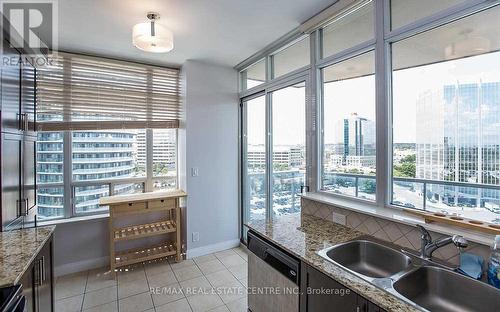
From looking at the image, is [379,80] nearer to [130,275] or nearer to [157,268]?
[157,268]

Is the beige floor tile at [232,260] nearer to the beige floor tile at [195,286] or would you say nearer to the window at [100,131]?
the beige floor tile at [195,286]

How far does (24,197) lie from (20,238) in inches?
21.9

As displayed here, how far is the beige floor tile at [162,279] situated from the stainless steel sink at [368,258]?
2048mm

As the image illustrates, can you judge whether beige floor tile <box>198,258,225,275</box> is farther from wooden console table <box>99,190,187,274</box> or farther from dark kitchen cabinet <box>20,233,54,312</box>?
dark kitchen cabinet <box>20,233,54,312</box>

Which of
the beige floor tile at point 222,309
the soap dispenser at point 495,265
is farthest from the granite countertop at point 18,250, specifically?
the soap dispenser at point 495,265

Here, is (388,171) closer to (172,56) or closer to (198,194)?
(198,194)

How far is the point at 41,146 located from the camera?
302cm

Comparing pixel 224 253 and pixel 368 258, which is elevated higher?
pixel 368 258

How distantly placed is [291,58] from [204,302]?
2788 mm

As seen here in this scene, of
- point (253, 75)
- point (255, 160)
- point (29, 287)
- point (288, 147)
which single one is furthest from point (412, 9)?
Answer: point (29, 287)

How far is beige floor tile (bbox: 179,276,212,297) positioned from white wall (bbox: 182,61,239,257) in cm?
61

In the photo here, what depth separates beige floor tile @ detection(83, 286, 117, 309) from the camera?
94.9 inches

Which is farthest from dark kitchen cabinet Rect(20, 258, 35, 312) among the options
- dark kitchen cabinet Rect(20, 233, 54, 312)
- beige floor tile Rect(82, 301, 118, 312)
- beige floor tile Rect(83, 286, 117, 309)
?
beige floor tile Rect(83, 286, 117, 309)

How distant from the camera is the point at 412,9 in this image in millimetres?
1729
